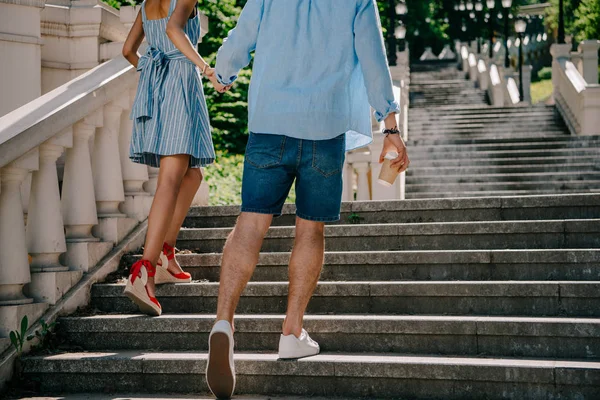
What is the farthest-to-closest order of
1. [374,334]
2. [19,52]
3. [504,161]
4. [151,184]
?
[504,161]
[19,52]
[151,184]
[374,334]

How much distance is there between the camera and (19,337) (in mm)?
5164

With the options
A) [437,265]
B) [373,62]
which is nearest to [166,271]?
[437,265]

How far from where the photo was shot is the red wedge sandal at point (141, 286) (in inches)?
201

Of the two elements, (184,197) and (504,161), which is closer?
(184,197)

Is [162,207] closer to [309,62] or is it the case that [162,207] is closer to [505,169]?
[309,62]

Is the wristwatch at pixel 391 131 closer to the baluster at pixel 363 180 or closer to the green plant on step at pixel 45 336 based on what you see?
the green plant on step at pixel 45 336

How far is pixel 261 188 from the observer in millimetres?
4422

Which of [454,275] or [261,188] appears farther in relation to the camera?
[454,275]

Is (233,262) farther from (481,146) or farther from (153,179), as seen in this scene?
(481,146)

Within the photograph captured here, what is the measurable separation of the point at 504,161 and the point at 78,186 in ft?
35.1

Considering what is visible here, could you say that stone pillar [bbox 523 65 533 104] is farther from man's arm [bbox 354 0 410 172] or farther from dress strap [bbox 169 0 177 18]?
man's arm [bbox 354 0 410 172]

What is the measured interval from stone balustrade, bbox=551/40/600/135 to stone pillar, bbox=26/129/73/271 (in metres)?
14.8

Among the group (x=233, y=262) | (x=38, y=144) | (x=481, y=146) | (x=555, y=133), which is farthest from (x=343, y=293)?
(x=555, y=133)

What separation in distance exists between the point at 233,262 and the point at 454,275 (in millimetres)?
1755
